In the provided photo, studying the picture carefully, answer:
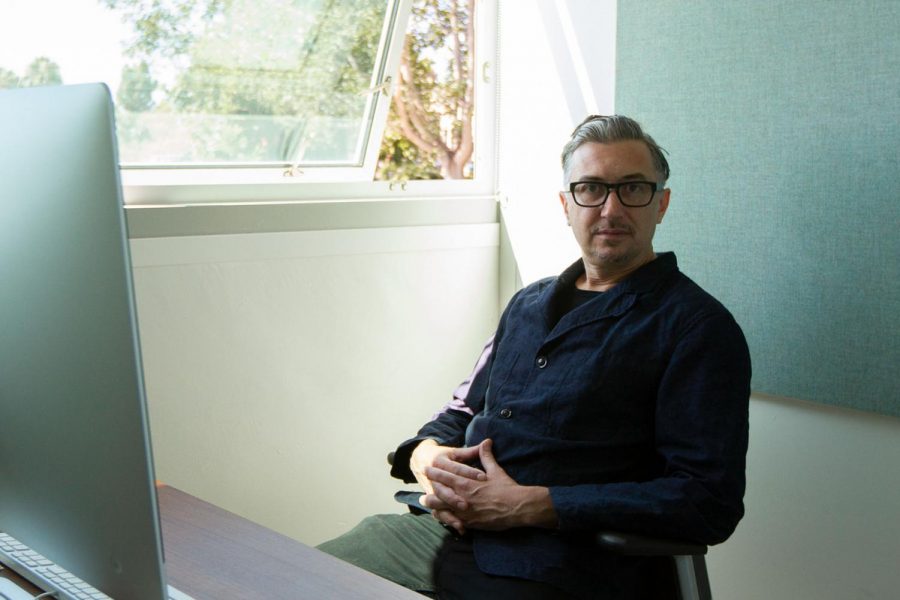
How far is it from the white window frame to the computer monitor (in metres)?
1.80

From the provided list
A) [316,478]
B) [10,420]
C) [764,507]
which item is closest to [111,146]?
[10,420]

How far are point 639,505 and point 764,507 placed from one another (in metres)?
0.90

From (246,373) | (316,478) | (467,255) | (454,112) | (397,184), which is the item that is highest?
(454,112)

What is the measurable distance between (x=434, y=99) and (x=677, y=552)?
2136 mm

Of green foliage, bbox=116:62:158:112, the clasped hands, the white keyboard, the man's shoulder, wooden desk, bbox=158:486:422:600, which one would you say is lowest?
the clasped hands

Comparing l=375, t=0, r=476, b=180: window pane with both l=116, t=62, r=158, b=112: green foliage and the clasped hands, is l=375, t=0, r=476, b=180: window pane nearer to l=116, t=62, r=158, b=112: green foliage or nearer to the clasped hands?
l=116, t=62, r=158, b=112: green foliage

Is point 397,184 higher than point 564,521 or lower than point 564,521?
higher

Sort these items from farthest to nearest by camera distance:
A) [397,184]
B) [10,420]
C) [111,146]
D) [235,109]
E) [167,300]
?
[397,184] → [235,109] → [167,300] → [10,420] → [111,146]

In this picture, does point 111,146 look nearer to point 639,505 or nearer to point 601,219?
point 639,505

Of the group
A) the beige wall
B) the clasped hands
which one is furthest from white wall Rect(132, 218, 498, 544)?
the clasped hands

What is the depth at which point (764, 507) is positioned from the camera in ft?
8.52

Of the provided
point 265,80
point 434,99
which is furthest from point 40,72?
point 434,99

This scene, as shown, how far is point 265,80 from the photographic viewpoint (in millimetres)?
3076

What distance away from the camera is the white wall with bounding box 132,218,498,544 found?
2797mm
